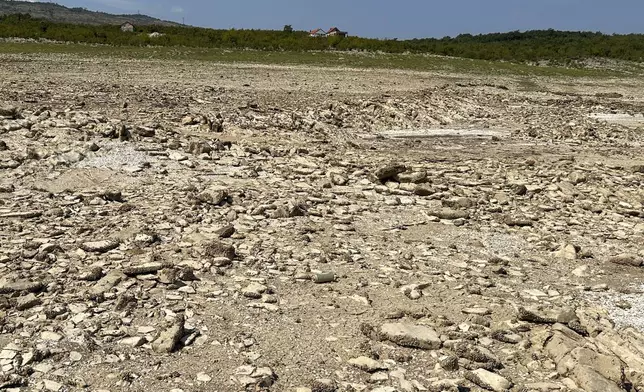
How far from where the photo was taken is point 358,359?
375cm

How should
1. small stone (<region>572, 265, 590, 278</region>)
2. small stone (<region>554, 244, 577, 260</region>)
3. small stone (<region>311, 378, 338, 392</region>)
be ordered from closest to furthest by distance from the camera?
small stone (<region>311, 378, 338, 392</region>) < small stone (<region>572, 265, 590, 278</region>) < small stone (<region>554, 244, 577, 260</region>)

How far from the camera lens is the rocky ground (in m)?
3.67

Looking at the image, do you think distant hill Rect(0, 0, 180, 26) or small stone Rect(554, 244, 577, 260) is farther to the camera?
distant hill Rect(0, 0, 180, 26)

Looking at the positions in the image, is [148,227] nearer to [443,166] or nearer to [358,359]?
[358,359]

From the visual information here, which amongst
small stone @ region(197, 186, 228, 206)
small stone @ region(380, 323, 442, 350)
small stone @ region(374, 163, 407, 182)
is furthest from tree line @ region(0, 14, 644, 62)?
small stone @ region(380, 323, 442, 350)

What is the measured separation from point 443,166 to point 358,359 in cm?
606

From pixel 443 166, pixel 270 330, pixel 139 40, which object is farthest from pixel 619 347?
pixel 139 40

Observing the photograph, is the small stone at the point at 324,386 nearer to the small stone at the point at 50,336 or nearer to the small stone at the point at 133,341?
the small stone at the point at 133,341

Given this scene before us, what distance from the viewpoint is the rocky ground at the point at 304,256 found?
12.0 feet

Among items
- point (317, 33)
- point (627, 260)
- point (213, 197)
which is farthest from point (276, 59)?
point (317, 33)

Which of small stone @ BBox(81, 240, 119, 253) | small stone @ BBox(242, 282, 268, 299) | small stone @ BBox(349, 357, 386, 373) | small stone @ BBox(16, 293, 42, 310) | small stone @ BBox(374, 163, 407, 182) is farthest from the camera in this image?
small stone @ BBox(374, 163, 407, 182)

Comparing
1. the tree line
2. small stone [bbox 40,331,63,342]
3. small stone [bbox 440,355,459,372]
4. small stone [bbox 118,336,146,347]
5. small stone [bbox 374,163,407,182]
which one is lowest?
small stone [bbox 118,336,146,347]

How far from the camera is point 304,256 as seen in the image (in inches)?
211

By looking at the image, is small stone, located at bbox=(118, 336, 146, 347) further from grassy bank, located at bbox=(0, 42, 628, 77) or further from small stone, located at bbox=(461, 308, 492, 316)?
grassy bank, located at bbox=(0, 42, 628, 77)
